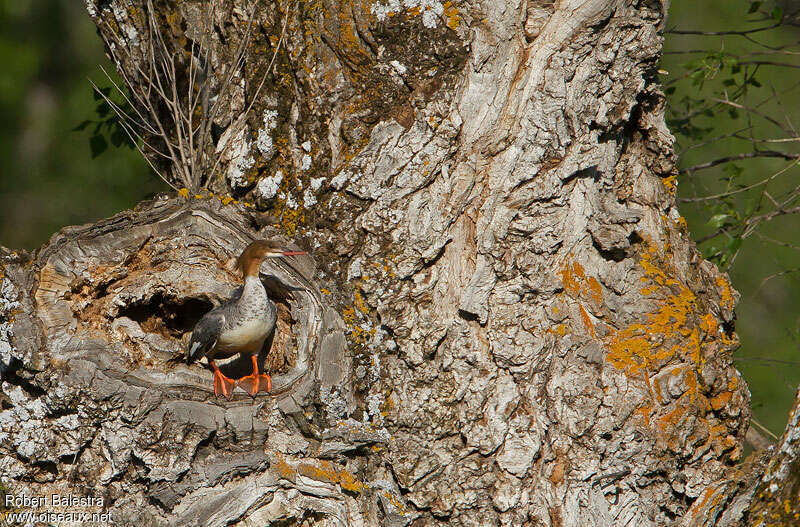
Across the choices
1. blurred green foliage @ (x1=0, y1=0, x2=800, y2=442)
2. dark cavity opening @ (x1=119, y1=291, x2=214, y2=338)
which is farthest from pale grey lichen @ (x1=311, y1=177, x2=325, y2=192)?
blurred green foliage @ (x1=0, y1=0, x2=800, y2=442)

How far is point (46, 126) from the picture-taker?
634 cm

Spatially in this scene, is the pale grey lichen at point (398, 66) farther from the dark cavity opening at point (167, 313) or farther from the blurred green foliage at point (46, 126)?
the blurred green foliage at point (46, 126)

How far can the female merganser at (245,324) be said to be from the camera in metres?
2.77

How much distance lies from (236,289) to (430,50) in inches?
48.3

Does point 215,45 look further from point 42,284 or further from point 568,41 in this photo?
point 568,41

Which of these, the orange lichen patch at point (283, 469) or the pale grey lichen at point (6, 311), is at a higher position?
the pale grey lichen at point (6, 311)

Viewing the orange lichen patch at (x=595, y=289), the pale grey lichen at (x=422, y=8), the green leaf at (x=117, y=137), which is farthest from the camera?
the green leaf at (x=117, y=137)

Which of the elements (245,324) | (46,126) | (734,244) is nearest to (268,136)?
(245,324)

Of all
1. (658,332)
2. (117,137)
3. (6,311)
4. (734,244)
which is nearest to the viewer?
(6,311)

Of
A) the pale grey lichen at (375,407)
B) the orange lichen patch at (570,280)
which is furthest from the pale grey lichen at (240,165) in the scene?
the orange lichen patch at (570,280)

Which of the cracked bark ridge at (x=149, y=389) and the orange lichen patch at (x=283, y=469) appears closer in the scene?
the cracked bark ridge at (x=149, y=389)

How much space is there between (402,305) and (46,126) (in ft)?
16.1

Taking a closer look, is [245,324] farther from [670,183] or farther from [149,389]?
[670,183]

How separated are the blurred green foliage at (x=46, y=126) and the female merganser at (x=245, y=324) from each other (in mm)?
3507
